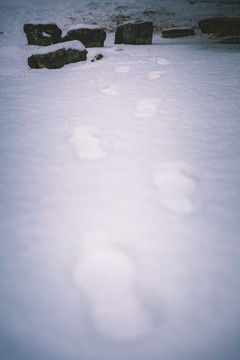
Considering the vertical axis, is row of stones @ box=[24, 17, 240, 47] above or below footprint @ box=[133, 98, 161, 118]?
above

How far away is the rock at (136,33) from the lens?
4297 mm

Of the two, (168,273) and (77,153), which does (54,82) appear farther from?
(168,273)

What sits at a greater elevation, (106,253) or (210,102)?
(210,102)

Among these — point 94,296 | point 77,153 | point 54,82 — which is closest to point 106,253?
point 94,296

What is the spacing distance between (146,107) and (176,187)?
1.06m

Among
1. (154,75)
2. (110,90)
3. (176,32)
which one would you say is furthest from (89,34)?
(176,32)

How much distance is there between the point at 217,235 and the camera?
78 cm

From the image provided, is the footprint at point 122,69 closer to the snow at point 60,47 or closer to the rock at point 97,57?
the rock at point 97,57

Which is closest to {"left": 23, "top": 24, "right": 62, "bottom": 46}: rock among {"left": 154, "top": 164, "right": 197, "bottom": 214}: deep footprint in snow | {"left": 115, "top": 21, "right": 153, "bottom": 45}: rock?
{"left": 115, "top": 21, "right": 153, "bottom": 45}: rock

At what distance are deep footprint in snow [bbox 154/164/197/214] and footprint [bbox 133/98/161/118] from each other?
73 centimetres

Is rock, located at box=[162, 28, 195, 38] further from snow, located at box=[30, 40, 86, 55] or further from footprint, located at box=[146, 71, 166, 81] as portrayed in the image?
footprint, located at box=[146, 71, 166, 81]

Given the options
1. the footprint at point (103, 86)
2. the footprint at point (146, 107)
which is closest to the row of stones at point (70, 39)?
the footprint at point (103, 86)

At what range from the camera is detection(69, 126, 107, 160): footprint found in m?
1.19

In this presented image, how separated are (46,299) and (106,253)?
0.84 feet
